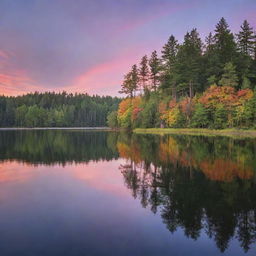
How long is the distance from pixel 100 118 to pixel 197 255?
172 metres

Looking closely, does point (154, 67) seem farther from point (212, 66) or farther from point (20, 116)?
point (20, 116)

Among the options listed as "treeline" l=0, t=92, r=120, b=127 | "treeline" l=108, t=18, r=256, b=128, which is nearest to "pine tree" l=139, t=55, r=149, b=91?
"treeline" l=108, t=18, r=256, b=128

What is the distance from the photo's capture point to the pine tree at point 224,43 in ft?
214

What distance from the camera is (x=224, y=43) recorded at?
67.0m

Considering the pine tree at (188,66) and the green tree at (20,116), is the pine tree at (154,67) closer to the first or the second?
the pine tree at (188,66)

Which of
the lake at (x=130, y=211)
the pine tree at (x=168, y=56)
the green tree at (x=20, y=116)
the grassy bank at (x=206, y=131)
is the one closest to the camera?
the lake at (x=130, y=211)

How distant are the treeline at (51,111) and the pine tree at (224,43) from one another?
115910 mm

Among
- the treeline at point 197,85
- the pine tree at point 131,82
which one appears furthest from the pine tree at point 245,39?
the pine tree at point 131,82

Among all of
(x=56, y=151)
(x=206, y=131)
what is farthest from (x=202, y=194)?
(x=206, y=131)

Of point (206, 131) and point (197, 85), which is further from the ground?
point (197, 85)

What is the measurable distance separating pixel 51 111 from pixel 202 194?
164m

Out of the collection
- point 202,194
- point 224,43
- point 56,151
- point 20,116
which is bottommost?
point 202,194

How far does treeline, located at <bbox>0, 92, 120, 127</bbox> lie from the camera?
159 m

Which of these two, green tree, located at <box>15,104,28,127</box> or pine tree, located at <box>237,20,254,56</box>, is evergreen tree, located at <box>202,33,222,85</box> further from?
green tree, located at <box>15,104,28,127</box>
